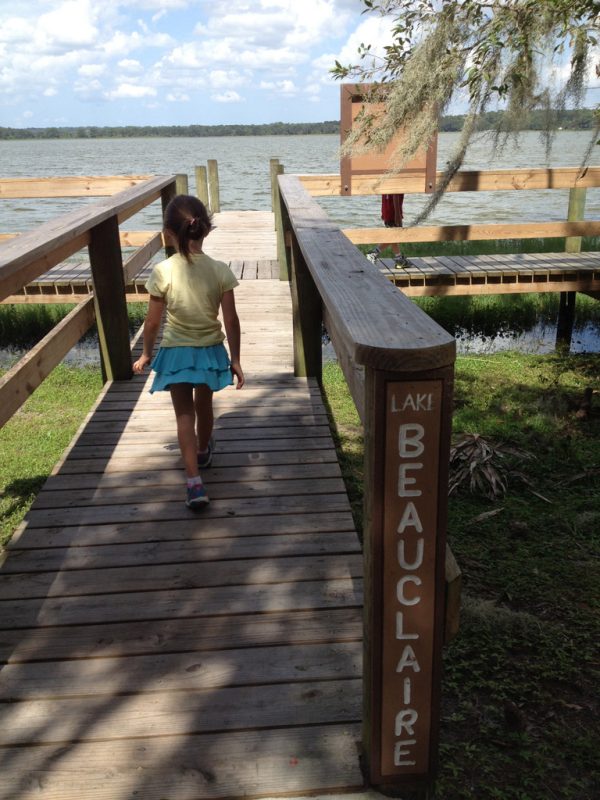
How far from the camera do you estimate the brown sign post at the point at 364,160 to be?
819 centimetres

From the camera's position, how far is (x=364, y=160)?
28.1 ft

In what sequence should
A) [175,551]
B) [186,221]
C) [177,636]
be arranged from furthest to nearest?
[186,221] < [175,551] < [177,636]

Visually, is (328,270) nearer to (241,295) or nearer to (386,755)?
(386,755)

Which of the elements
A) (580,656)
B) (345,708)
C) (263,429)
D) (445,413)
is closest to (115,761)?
(345,708)

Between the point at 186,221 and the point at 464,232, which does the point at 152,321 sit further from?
the point at 464,232

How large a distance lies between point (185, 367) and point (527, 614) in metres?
1.92

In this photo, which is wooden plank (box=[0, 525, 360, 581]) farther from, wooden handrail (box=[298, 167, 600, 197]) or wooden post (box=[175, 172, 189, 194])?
wooden post (box=[175, 172, 189, 194])

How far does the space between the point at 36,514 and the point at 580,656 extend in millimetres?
2432

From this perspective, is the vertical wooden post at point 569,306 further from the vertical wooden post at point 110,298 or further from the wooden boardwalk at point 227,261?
the vertical wooden post at point 110,298

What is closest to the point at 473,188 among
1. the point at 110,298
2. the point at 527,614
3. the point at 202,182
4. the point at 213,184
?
the point at 110,298

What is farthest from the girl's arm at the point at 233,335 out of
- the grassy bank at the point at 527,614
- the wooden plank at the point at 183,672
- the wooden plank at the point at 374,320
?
the grassy bank at the point at 527,614

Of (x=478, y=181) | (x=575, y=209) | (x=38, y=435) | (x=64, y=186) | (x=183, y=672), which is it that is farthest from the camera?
(x=575, y=209)

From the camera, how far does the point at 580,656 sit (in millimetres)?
3186

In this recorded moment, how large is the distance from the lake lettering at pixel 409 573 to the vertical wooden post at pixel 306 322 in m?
3.07
